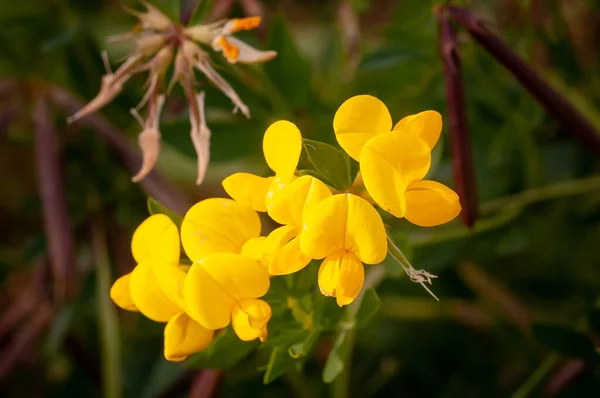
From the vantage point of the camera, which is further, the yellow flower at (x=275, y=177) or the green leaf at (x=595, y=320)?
the green leaf at (x=595, y=320)

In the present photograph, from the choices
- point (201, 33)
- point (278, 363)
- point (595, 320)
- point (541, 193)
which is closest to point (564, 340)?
point (595, 320)

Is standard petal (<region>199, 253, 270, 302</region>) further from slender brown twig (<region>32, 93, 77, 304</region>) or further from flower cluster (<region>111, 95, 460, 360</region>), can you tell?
slender brown twig (<region>32, 93, 77, 304</region>)

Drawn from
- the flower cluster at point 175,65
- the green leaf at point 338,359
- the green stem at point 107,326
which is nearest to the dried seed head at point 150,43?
the flower cluster at point 175,65

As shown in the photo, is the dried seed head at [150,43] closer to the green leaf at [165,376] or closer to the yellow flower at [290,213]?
the yellow flower at [290,213]

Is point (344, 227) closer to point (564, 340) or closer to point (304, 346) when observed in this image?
point (304, 346)

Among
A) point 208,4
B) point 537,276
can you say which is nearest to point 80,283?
point 208,4

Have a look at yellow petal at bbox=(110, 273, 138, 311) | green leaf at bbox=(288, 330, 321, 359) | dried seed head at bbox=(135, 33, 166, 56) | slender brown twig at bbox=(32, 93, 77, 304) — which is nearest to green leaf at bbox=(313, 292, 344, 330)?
green leaf at bbox=(288, 330, 321, 359)

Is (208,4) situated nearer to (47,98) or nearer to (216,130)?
(216,130)
